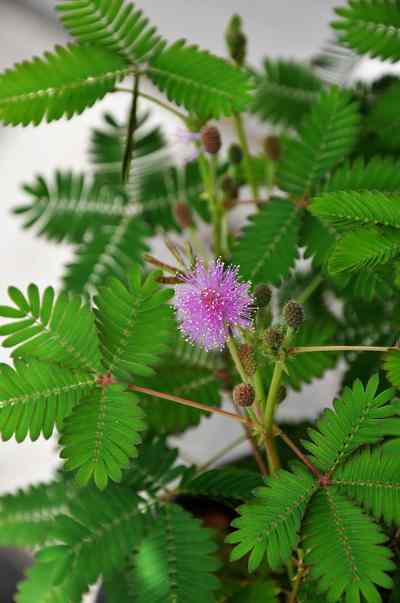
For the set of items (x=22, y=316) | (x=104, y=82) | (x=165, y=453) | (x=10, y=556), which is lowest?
(x=10, y=556)

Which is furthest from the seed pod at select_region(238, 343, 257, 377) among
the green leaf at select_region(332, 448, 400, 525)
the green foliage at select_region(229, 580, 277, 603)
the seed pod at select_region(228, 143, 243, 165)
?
the seed pod at select_region(228, 143, 243, 165)

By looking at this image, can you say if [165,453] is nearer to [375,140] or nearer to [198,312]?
[198,312]

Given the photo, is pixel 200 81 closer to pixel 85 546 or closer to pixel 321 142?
pixel 321 142

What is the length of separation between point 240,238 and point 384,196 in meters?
0.19

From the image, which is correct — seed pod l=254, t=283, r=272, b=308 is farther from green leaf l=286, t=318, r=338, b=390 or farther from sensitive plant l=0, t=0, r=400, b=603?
green leaf l=286, t=318, r=338, b=390

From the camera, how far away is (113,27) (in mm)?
663

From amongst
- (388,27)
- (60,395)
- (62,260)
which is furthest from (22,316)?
(62,260)

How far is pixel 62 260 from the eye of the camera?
1.62 meters

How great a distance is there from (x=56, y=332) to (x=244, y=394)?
18cm

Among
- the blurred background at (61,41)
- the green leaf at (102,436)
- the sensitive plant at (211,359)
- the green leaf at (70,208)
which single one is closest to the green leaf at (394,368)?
the sensitive plant at (211,359)

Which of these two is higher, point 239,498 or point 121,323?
point 121,323

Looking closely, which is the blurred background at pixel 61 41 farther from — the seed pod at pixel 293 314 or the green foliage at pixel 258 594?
the seed pod at pixel 293 314

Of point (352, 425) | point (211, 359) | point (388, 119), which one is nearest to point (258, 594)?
point (352, 425)

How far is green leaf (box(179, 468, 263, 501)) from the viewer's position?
61 centimetres
